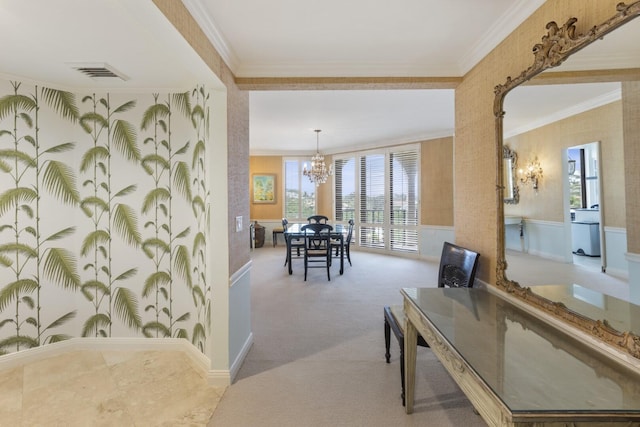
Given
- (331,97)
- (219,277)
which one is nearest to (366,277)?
(331,97)

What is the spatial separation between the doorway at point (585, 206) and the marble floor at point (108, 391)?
227cm

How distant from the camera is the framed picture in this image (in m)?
8.41

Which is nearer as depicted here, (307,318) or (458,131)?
(458,131)

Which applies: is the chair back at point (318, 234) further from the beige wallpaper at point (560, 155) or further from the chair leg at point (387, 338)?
the beige wallpaper at point (560, 155)

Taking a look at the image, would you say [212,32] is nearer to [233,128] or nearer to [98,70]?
[233,128]

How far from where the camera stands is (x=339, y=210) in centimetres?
797

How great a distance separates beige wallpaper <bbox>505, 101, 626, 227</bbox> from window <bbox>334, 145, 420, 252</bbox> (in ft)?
16.5

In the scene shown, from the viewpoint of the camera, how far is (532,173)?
170 centimetres

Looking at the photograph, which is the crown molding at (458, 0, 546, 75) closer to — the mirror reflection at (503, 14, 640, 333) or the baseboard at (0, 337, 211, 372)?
the mirror reflection at (503, 14, 640, 333)

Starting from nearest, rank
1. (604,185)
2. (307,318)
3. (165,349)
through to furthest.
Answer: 1. (604,185)
2. (165,349)
3. (307,318)

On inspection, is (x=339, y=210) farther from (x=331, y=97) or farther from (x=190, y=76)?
(x=190, y=76)

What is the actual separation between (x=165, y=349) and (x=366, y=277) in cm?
329

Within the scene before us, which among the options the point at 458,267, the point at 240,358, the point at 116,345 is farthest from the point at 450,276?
the point at 116,345

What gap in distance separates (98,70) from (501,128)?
290cm
